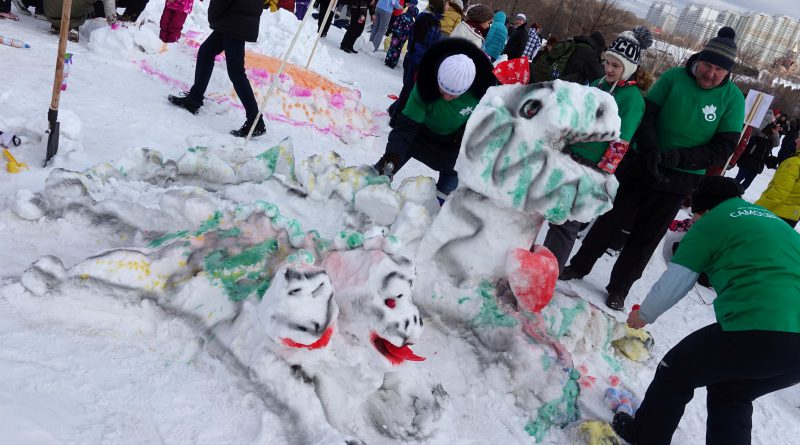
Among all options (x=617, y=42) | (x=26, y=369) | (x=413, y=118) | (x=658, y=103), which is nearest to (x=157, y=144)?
(x=413, y=118)

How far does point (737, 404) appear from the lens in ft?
7.47

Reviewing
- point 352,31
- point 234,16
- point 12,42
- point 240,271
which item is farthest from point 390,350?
point 352,31

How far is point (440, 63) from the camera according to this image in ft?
10.9

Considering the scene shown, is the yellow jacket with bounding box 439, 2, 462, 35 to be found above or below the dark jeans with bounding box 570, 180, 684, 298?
above

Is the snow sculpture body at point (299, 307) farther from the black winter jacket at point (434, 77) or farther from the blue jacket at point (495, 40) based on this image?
the blue jacket at point (495, 40)

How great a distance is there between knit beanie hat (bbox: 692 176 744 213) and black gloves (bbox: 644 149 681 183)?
2.51 feet

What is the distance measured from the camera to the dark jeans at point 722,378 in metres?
2.11

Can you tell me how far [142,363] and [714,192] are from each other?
8.48 feet

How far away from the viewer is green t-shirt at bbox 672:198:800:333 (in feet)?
6.93

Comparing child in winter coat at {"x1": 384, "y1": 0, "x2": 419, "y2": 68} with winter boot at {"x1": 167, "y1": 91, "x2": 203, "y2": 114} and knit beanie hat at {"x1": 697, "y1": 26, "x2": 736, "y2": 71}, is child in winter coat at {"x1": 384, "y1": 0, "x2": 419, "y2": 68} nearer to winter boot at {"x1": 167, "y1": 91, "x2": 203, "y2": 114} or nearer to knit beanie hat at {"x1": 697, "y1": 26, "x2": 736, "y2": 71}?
winter boot at {"x1": 167, "y1": 91, "x2": 203, "y2": 114}

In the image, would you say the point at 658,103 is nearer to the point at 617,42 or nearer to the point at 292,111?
the point at 617,42

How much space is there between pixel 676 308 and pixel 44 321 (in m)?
4.36

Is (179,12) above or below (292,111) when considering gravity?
above

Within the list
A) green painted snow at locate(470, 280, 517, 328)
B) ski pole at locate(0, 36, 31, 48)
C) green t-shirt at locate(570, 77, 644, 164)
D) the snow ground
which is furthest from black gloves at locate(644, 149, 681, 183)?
ski pole at locate(0, 36, 31, 48)
